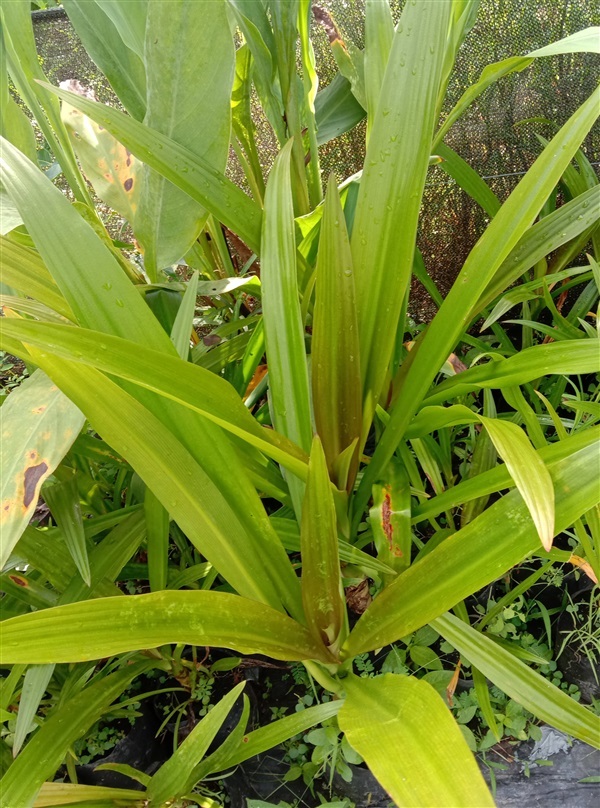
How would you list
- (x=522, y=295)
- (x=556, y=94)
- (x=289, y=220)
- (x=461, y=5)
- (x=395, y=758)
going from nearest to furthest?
(x=395, y=758) < (x=289, y=220) < (x=461, y=5) < (x=522, y=295) < (x=556, y=94)

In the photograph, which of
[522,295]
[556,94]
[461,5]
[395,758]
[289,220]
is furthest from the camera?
[556,94]

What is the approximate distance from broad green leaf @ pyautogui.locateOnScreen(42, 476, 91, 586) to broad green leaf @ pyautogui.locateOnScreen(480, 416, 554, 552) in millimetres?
385

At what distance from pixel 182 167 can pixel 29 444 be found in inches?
12.1

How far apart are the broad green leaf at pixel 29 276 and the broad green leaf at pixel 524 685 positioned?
474mm

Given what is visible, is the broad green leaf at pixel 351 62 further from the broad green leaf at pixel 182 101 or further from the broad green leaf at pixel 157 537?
the broad green leaf at pixel 157 537

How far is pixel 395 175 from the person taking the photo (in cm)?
48

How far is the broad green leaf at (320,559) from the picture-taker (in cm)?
41

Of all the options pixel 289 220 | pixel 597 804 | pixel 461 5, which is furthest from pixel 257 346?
pixel 597 804

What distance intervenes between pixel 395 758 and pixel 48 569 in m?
0.43

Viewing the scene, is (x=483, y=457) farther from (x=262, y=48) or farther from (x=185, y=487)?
(x=262, y=48)

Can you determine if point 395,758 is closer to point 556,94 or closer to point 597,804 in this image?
point 597,804

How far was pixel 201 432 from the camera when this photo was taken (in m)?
0.42

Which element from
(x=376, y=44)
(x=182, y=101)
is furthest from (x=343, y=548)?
(x=376, y=44)

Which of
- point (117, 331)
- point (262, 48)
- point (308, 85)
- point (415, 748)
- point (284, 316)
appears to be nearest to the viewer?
point (415, 748)
